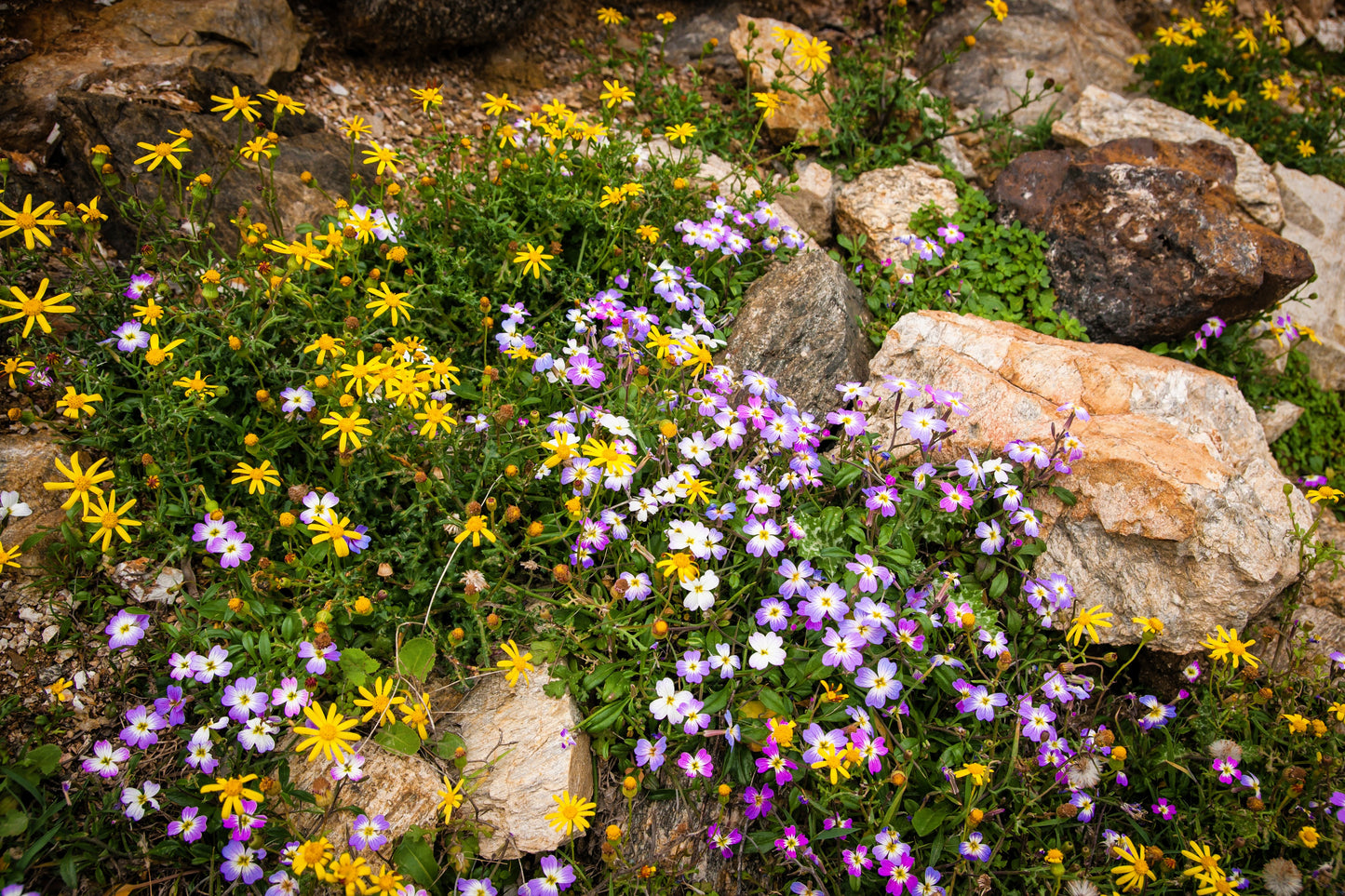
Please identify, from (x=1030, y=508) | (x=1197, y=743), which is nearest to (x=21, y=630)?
(x=1030, y=508)

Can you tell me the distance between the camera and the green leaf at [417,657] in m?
2.84

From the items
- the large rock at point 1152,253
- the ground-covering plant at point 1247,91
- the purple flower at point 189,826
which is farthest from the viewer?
the ground-covering plant at point 1247,91

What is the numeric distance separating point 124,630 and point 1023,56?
7395 mm

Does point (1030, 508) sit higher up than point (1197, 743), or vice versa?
point (1030, 508)

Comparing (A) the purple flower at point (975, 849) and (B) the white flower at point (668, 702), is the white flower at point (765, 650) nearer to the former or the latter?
(B) the white flower at point (668, 702)

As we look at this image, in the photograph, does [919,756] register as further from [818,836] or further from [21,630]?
[21,630]

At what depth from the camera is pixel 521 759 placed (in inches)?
109

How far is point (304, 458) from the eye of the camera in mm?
3361

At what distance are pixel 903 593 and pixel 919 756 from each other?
64cm

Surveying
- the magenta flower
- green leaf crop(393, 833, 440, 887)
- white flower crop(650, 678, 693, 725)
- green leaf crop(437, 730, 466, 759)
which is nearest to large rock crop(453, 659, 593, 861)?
green leaf crop(437, 730, 466, 759)

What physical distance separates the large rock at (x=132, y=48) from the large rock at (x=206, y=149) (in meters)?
0.16

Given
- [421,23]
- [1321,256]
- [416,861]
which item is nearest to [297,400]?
[416,861]

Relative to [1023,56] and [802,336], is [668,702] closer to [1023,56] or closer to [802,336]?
[802,336]

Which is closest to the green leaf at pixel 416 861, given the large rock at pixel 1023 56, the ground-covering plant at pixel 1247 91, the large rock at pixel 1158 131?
the large rock at pixel 1158 131
